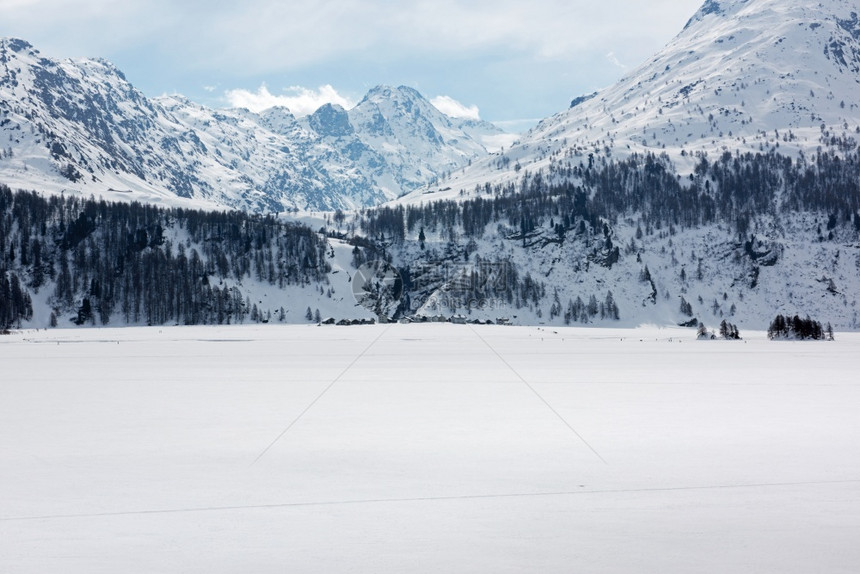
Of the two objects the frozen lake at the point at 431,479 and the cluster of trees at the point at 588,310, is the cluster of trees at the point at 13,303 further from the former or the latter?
the frozen lake at the point at 431,479

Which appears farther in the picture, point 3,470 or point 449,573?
point 3,470

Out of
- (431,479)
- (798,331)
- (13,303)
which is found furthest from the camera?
(13,303)

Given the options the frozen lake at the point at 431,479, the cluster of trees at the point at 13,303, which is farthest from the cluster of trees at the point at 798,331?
the cluster of trees at the point at 13,303

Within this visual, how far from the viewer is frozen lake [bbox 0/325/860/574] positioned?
931 cm

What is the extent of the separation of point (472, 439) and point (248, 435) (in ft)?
19.6

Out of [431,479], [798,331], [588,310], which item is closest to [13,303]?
[588,310]

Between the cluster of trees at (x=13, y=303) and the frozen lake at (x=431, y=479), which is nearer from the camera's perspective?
the frozen lake at (x=431, y=479)

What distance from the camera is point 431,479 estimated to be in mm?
13188

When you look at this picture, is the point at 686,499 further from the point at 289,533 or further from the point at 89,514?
the point at 89,514

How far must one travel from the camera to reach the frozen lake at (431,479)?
30.6ft

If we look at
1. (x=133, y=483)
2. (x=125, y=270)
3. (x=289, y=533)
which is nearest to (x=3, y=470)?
(x=133, y=483)

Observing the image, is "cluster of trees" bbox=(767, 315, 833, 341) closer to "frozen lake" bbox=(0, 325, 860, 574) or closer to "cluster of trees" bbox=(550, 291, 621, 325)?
"frozen lake" bbox=(0, 325, 860, 574)

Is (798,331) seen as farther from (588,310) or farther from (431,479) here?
(588,310)

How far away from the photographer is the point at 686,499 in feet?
38.5
